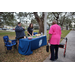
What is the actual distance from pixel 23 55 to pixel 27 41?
791mm

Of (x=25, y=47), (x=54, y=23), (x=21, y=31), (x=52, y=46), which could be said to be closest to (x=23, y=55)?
(x=25, y=47)

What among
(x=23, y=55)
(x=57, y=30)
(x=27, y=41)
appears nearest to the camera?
(x=57, y=30)

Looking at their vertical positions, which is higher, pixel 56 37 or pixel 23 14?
pixel 23 14

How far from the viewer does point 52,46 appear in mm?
2326

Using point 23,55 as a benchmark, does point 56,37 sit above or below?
above

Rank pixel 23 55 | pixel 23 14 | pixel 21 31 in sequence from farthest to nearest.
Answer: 1. pixel 23 14
2. pixel 21 31
3. pixel 23 55

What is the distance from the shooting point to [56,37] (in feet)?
7.11
